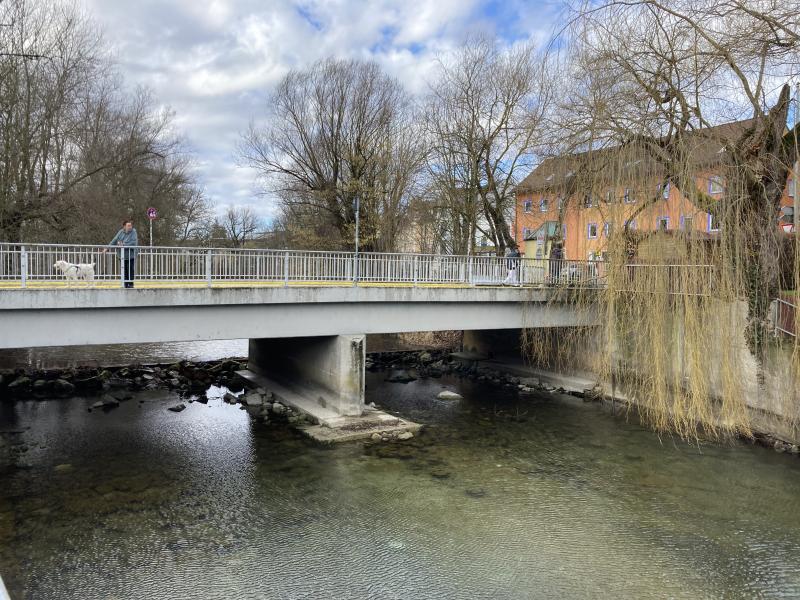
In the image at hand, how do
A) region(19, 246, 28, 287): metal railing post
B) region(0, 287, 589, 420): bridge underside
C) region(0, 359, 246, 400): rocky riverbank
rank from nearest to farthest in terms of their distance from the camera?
region(19, 246, 28, 287): metal railing post < region(0, 287, 589, 420): bridge underside < region(0, 359, 246, 400): rocky riverbank

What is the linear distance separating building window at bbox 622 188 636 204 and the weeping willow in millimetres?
23

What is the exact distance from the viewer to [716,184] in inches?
490

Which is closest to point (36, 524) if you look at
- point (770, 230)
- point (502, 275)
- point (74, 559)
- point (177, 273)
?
point (74, 559)

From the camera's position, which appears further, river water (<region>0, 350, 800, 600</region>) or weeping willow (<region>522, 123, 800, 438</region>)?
weeping willow (<region>522, 123, 800, 438</region>)

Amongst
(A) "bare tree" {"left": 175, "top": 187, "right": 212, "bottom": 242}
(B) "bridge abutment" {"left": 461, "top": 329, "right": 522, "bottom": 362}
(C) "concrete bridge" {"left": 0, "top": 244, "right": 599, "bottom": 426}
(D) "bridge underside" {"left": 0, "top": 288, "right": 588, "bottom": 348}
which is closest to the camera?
(D) "bridge underside" {"left": 0, "top": 288, "right": 588, "bottom": 348}

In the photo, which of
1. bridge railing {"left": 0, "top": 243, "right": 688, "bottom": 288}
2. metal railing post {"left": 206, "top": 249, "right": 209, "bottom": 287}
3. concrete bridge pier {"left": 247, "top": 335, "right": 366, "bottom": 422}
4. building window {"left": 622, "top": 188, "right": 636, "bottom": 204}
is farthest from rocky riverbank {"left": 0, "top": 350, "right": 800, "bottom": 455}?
building window {"left": 622, "top": 188, "right": 636, "bottom": 204}

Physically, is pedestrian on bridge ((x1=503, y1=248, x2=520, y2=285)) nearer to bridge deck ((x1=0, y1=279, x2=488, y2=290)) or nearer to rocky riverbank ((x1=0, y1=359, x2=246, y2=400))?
bridge deck ((x1=0, y1=279, x2=488, y2=290))

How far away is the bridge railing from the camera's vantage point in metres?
11.7

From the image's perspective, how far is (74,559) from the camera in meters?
7.59

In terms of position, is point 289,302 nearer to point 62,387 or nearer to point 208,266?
point 208,266

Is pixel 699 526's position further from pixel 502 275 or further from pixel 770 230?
pixel 502 275

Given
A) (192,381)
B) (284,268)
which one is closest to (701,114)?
(284,268)

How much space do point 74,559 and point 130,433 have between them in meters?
6.21

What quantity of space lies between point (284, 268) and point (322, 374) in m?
3.28
